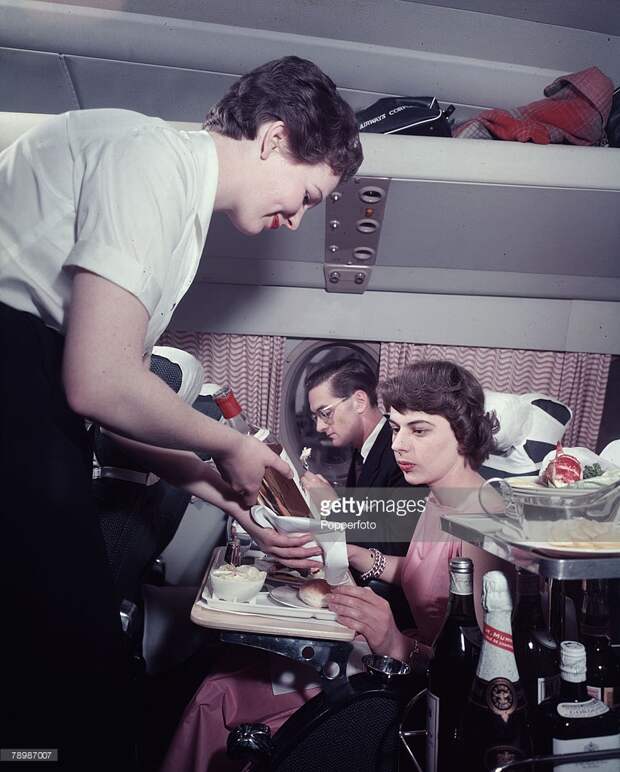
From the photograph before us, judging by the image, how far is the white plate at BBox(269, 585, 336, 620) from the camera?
1067mm

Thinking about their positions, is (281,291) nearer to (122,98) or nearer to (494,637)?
(122,98)

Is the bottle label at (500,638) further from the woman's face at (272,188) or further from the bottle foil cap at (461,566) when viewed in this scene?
the woman's face at (272,188)

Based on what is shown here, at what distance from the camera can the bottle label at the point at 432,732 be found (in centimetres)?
68

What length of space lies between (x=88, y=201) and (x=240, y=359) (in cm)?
140

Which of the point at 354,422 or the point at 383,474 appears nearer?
the point at 383,474

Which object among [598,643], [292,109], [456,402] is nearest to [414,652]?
[598,643]

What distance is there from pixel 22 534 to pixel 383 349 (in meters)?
1.46

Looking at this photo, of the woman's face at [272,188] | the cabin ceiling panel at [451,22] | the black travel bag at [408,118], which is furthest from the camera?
the cabin ceiling panel at [451,22]

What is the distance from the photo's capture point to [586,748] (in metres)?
0.60

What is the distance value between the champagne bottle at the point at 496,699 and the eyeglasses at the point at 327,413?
4.50ft

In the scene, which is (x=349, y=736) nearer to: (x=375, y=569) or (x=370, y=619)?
(x=370, y=619)

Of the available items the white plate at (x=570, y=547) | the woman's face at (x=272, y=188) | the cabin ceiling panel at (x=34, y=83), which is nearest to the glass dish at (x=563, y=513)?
the white plate at (x=570, y=547)

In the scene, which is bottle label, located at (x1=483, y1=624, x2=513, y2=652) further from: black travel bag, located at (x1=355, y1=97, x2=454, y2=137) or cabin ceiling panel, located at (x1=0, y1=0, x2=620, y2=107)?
cabin ceiling panel, located at (x1=0, y1=0, x2=620, y2=107)

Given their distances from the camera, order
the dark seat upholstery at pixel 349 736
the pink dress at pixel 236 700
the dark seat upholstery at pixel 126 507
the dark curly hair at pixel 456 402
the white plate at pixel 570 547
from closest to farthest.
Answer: the white plate at pixel 570 547
the dark seat upholstery at pixel 349 736
the pink dress at pixel 236 700
the dark seat upholstery at pixel 126 507
the dark curly hair at pixel 456 402
